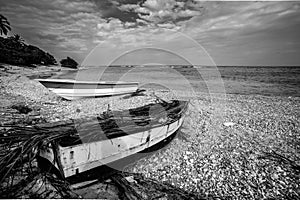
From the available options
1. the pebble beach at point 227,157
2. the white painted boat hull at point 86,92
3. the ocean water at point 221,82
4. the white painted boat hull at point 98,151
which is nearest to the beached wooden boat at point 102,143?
the white painted boat hull at point 98,151

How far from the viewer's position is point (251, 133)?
599 centimetres

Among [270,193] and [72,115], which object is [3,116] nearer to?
[72,115]

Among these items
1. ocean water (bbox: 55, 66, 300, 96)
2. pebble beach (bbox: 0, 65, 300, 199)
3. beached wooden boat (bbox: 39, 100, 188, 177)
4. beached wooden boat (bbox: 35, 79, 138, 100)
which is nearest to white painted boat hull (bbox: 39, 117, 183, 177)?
beached wooden boat (bbox: 39, 100, 188, 177)

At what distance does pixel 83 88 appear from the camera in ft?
33.8

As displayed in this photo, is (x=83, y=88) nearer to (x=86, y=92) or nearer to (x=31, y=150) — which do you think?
(x=86, y=92)

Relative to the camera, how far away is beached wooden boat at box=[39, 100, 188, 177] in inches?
108

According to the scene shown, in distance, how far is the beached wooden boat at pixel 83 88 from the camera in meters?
9.45

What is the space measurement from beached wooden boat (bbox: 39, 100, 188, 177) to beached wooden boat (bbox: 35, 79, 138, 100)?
6371mm

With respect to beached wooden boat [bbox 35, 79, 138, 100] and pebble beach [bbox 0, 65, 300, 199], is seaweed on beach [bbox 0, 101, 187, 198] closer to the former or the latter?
pebble beach [bbox 0, 65, 300, 199]

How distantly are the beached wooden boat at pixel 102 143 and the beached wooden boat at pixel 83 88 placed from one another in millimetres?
6371

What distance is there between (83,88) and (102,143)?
8.22m

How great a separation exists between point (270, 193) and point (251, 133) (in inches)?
131

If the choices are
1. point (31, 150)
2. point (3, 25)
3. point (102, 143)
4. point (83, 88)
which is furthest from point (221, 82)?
point (3, 25)

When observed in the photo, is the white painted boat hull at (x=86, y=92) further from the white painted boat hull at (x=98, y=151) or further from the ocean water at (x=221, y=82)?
the ocean water at (x=221, y=82)
